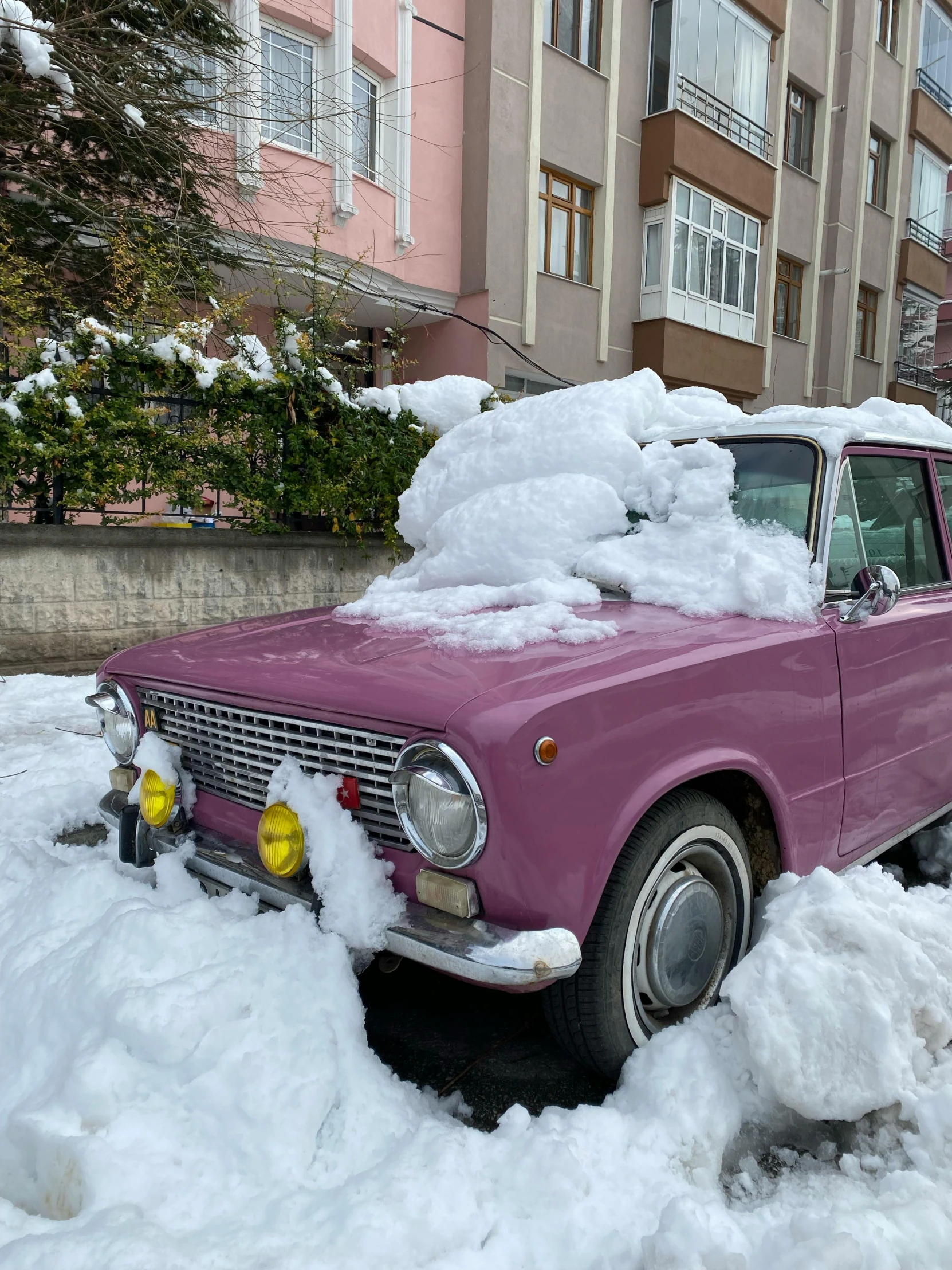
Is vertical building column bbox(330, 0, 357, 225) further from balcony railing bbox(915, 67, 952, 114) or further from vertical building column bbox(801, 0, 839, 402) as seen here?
balcony railing bbox(915, 67, 952, 114)

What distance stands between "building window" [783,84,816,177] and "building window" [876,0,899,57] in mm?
3450

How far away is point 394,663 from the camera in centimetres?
241

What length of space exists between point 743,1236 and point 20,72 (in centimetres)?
868

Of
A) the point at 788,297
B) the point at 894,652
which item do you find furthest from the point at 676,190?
the point at 894,652

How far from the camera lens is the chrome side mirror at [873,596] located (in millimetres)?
2836

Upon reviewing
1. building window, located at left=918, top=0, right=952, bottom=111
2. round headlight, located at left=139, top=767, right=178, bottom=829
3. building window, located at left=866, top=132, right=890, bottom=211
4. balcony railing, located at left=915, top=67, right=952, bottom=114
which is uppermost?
building window, located at left=918, top=0, right=952, bottom=111

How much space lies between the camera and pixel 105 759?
16.5ft

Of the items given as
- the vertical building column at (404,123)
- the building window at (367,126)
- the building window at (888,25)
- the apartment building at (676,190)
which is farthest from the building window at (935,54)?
the building window at (367,126)

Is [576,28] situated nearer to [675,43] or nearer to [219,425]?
[675,43]

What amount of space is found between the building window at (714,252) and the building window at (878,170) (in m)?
6.50

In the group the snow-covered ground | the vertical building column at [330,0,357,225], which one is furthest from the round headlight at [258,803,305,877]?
the vertical building column at [330,0,357,225]

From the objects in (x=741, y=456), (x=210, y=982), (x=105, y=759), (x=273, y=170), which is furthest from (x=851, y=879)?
(x=273, y=170)

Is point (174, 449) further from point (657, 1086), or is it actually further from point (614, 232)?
point (614, 232)

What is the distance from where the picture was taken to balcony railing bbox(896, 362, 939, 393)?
23.1m
